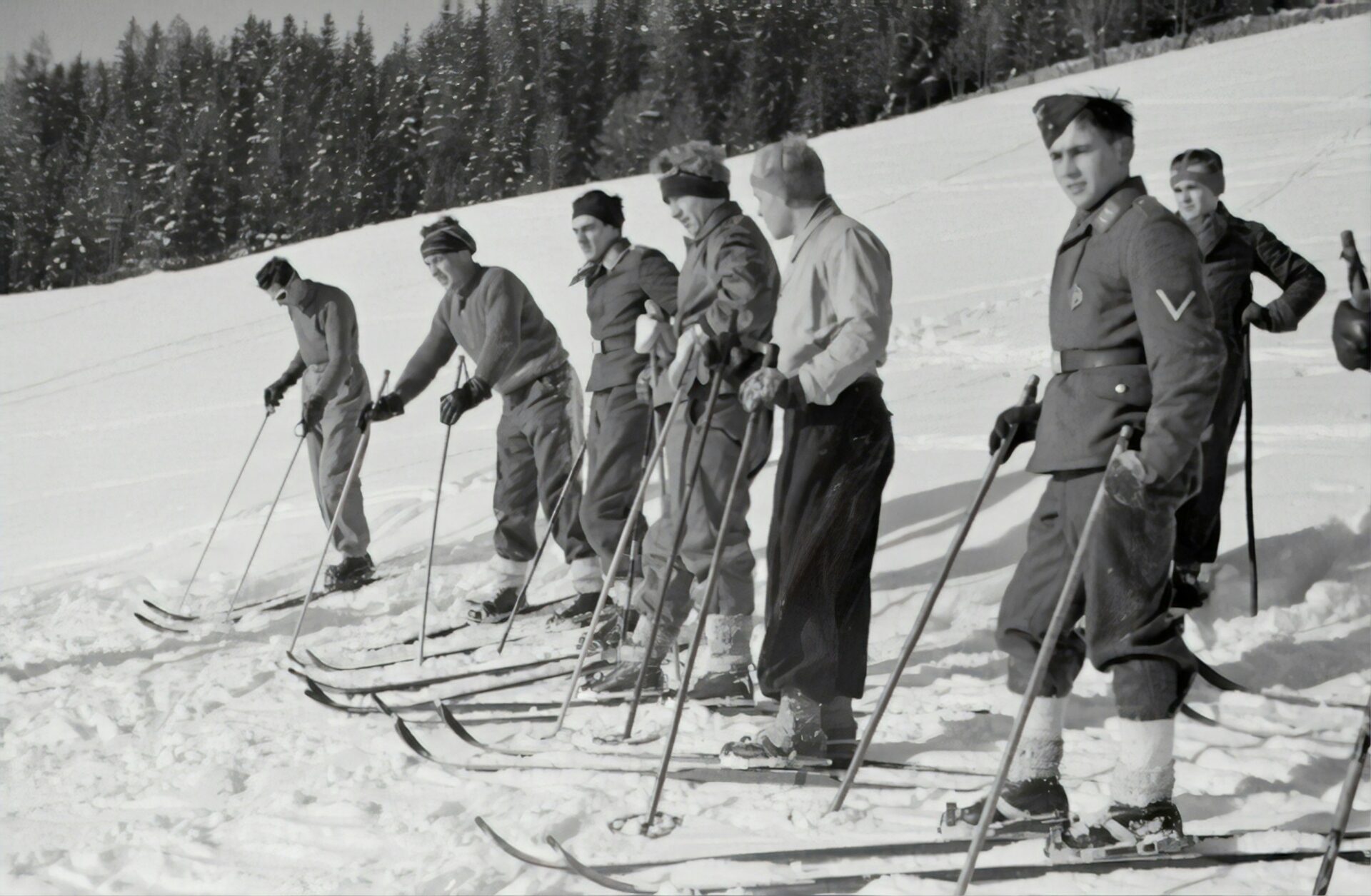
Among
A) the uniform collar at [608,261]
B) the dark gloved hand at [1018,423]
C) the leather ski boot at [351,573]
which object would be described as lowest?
the leather ski boot at [351,573]

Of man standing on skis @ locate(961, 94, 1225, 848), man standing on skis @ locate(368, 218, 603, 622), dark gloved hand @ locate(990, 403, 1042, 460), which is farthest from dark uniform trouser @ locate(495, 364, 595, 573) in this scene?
man standing on skis @ locate(961, 94, 1225, 848)

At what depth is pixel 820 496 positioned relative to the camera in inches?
120

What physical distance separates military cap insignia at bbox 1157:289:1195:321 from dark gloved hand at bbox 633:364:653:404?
2.02 m

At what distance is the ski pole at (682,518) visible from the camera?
128 inches

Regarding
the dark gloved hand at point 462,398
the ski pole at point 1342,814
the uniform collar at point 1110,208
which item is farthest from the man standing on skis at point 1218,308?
the dark gloved hand at point 462,398

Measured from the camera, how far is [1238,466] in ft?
17.5

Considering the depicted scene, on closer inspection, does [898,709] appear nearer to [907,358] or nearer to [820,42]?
[907,358]

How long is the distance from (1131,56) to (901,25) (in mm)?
5609

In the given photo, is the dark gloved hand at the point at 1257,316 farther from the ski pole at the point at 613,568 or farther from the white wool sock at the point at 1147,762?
the white wool sock at the point at 1147,762

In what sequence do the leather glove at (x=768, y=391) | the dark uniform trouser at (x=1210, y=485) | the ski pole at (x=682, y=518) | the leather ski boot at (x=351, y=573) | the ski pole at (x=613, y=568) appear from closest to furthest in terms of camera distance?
the leather glove at (x=768, y=391) → the ski pole at (x=682, y=518) → the ski pole at (x=613, y=568) → the dark uniform trouser at (x=1210, y=485) → the leather ski boot at (x=351, y=573)

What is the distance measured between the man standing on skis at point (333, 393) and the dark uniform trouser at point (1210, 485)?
378 cm

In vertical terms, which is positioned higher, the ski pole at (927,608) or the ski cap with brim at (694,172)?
the ski cap with brim at (694,172)

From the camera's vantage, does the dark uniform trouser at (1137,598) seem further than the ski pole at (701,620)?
No

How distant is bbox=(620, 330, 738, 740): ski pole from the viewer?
10.7ft
